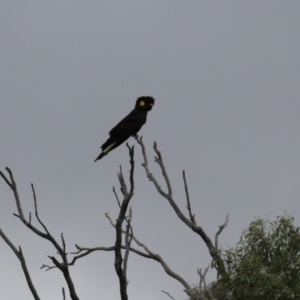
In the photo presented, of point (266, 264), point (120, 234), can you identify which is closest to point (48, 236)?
point (120, 234)

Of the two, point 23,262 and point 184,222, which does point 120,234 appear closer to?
point 23,262

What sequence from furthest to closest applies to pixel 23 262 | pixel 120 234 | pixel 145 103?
pixel 145 103 → pixel 120 234 → pixel 23 262

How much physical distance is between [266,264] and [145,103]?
4382 millimetres

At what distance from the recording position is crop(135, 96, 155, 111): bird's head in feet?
48.1

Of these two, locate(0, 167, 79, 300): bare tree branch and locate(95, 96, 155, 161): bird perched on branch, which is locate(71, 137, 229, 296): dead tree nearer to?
locate(95, 96, 155, 161): bird perched on branch

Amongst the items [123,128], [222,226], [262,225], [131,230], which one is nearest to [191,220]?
[222,226]

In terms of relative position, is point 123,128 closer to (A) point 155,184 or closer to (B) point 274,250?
(A) point 155,184

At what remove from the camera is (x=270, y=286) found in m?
11.2

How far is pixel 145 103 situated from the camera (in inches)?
579

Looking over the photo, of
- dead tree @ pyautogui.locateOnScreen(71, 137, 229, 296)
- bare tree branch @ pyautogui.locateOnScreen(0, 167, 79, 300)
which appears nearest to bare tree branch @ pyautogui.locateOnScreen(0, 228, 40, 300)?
bare tree branch @ pyautogui.locateOnScreen(0, 167, 79, 300)

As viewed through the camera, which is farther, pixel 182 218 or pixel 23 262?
pixel 182 218

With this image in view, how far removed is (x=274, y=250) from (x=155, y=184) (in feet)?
7.72

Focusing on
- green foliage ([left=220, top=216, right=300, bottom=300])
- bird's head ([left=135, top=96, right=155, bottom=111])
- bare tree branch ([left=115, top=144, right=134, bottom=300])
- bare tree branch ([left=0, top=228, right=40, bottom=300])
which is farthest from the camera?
bird's head ([left=135, top=96, right=155, bottom=111])

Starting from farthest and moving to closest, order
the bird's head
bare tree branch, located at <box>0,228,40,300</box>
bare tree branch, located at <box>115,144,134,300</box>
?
the bird's head → bare tree branch, located at <box>115,144,134,300</box> → bare tree branch, located at <box>0,228,40,300</box>
